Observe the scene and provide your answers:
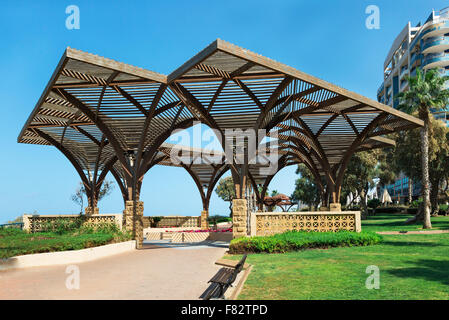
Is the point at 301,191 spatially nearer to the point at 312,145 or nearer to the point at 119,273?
the point at 312,145

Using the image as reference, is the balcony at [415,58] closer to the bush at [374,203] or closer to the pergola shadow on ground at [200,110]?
the bush at [374,203]

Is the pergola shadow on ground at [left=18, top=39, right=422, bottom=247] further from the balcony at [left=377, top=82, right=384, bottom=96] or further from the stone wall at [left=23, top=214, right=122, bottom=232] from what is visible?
the balcony at [left=377, top=82, right=384, bottom=96]

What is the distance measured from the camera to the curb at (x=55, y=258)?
1141 centimetres

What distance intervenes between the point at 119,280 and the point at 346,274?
18.0ft

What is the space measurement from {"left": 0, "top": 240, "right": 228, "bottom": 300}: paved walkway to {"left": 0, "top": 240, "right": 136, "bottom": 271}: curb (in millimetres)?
481

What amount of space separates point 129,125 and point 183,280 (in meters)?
13.0

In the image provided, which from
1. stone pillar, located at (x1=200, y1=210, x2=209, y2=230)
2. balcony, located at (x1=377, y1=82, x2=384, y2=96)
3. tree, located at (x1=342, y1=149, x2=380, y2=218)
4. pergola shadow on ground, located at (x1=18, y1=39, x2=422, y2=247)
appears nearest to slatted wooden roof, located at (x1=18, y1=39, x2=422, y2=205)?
pergola shadow on ground, located at (x1=18, y1=39, x2=422, y2=247)

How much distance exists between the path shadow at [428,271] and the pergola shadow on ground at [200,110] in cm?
732

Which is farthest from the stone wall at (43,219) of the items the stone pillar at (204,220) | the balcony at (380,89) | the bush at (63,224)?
the balcony at (380,89)

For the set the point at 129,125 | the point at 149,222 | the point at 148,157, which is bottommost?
the point at 149,222
